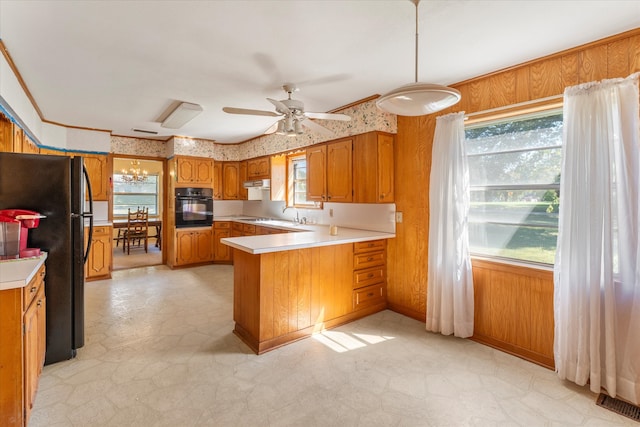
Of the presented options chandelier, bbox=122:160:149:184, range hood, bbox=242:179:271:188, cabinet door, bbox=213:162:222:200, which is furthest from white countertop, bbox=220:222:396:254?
chandelier, bbox=122:160:149:184

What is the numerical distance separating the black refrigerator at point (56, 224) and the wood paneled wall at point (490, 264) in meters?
3.15

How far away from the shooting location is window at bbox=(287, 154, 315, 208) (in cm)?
527

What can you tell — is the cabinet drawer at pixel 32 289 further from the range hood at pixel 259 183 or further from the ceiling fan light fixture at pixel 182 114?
the range hood at pixel 259 183

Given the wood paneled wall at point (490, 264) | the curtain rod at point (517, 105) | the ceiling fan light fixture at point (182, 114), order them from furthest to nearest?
the ceiling fan light fixture at point (182, 114) → the curtain rod at point (517, 105) → the wood paneled wall at point (490, 264)

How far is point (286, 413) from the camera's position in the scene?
1.91 m

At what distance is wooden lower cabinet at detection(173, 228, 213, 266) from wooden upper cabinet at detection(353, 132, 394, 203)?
3.69 m

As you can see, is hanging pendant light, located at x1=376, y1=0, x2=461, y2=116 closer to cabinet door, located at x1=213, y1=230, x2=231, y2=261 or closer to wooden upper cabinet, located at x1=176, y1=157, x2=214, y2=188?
wooden upper cabinet, located at x1=176, y1=157, x2=214, y2=188

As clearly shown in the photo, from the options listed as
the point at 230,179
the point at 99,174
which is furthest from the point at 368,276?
the point at 99,174

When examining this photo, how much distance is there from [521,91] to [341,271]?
7.77 feet

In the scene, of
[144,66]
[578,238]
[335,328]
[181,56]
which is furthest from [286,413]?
[144,66]

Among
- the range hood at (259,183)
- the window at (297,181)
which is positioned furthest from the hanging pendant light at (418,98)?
the range hood at (259,183)

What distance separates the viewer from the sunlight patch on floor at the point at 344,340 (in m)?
2.77

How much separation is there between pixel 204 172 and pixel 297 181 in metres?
2.01

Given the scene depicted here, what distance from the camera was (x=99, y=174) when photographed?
520cm
